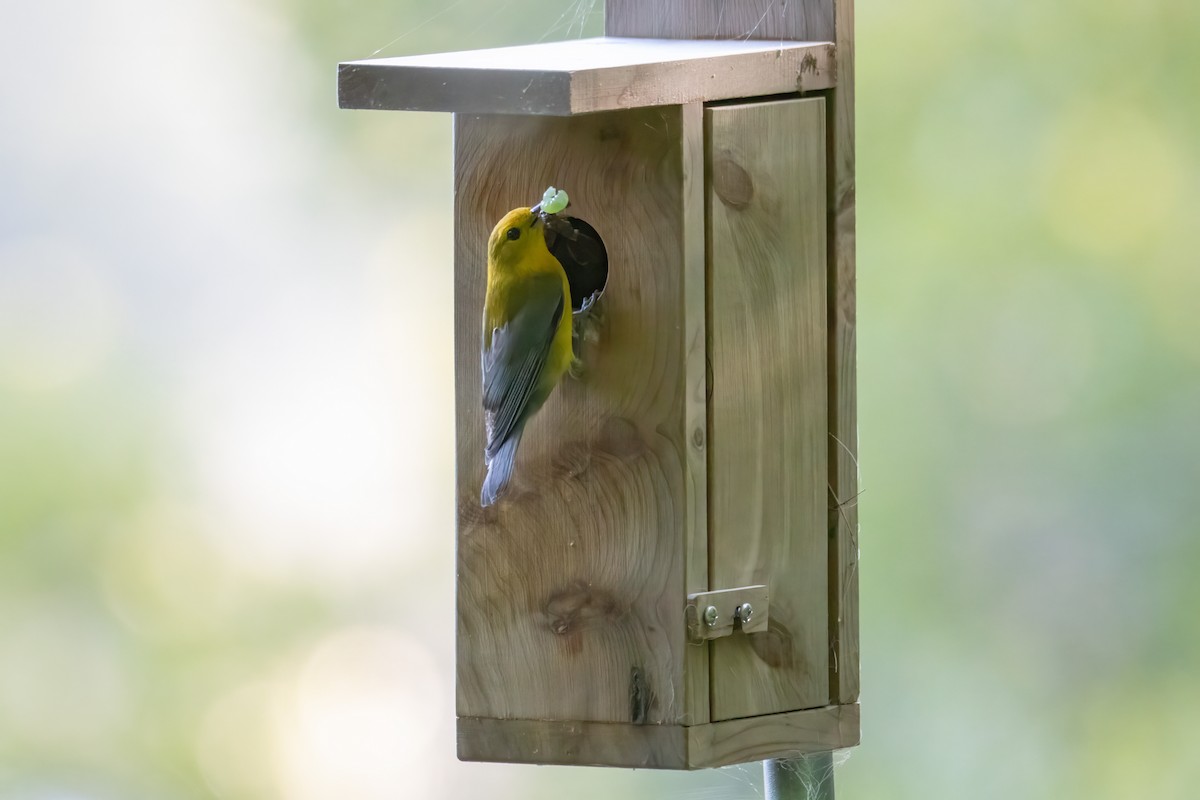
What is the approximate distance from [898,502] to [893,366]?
1.44 feet

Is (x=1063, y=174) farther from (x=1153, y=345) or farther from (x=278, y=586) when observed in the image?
(x=278, y=586)

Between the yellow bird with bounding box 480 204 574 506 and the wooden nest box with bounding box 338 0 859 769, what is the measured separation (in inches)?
3.1

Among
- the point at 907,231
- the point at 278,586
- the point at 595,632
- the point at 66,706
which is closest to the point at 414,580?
the point at 278,586

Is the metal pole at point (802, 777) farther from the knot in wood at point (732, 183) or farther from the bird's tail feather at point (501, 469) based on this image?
the knot in wood at point (732, 183)

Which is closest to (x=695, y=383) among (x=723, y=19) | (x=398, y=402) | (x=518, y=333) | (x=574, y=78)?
(x=518, y=333)

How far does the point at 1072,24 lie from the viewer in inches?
217

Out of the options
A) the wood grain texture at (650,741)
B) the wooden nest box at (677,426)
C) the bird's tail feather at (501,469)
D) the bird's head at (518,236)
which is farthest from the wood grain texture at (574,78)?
the wood grain texture at (650,741)

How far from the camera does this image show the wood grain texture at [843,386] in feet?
9.09

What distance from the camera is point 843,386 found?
2.81 metres

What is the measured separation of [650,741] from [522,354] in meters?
0.62

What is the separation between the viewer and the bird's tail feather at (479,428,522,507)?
2.62 meters

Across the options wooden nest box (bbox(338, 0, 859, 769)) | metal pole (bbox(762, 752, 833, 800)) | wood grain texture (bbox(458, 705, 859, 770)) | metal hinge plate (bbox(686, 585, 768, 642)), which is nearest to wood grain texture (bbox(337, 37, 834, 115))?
wooden nest box (bbox(338, 0, 859, 769))

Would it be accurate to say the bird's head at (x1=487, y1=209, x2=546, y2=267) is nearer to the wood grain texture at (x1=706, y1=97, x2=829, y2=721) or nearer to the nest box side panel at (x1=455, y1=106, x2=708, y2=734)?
the nest box side panel at (x1=455, y1=106, x2=708, y2=734)

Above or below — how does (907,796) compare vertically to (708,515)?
below
